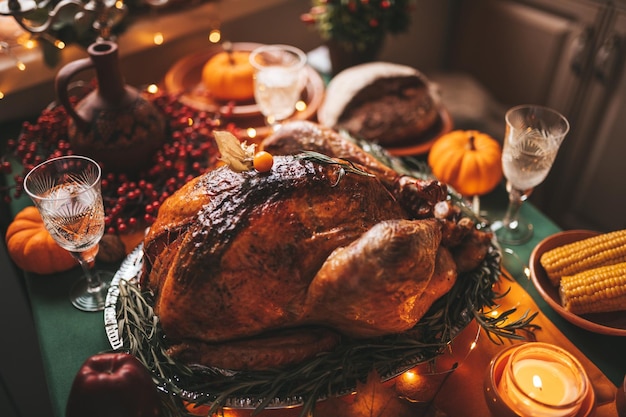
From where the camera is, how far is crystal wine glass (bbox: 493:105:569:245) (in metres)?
1.36

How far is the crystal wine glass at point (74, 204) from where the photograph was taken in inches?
44.0

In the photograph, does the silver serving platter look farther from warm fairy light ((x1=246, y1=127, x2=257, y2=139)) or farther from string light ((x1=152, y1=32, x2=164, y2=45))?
string light ((x1=152, y1=32, x2=164, y2=45))

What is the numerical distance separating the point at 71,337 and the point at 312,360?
595mm

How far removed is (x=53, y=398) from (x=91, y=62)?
0.86m

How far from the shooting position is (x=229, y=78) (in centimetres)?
194

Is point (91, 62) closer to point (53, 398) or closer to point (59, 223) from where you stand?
point (59, 223)

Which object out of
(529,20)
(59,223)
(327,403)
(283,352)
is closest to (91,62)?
(59,223)

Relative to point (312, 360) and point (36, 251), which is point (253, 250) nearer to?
point (312, 360)

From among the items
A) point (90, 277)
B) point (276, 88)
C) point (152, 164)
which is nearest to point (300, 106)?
point (276, 88)

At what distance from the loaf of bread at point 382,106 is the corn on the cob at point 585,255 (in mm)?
687

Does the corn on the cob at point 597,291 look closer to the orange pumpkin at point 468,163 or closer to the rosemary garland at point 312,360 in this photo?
the rosemary garland at point 312,360

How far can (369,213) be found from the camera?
3.62 ft

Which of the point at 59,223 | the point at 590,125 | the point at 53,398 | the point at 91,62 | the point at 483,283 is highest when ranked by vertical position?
the point at 91,62

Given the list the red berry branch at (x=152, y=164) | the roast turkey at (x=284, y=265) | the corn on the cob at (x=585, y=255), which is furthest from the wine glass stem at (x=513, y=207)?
the red berry branch at (x=152, y=164)
